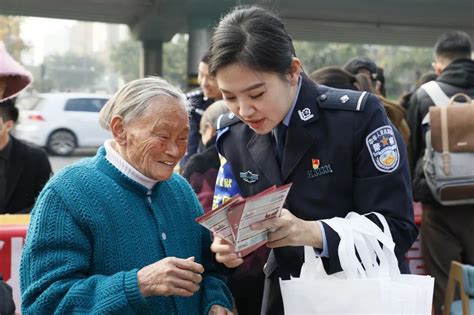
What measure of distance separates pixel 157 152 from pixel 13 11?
10515 millimetres

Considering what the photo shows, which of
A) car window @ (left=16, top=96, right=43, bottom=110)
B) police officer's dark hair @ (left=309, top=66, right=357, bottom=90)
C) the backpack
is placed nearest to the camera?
police officer's dark hair @ (left=309, top=66, right=357, bottom=90)

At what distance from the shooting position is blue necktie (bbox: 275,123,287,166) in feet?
6.35

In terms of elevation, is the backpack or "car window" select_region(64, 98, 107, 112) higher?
the backpack

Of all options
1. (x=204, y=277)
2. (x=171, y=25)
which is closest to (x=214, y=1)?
(x=171, y=25)

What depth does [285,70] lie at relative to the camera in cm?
181

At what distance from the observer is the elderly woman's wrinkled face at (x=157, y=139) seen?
1854 millimetres

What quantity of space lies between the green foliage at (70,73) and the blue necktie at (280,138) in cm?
1371

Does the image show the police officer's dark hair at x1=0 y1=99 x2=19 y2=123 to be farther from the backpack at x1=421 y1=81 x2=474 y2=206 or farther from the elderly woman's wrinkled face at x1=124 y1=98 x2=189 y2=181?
the backpack at x1=421 y1=81 x2=474 y2=206

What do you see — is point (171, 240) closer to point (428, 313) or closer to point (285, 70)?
point (285, 70)

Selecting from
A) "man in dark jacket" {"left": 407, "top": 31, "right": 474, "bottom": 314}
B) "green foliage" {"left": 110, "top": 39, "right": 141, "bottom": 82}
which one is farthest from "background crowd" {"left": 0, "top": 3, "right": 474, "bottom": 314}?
"green foliage" {"left": 110, "top": 39, "right": 141, "bottom": 82}

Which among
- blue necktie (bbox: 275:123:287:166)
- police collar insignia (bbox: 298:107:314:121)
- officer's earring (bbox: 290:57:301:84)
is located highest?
officer's earring (bbox: 290:57:301:84)

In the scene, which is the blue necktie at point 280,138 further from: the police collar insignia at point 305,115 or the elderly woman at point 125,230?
the elderly woman at point 125,230

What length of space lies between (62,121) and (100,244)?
13.2 metres

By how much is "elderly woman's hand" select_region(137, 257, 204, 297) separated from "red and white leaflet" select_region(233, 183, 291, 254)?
0.17 metres
